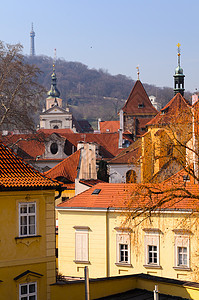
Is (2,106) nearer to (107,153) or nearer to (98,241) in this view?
(98,241)

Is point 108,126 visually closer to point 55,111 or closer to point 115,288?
A: point 55,111

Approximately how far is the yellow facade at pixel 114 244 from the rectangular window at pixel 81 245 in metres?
0.15

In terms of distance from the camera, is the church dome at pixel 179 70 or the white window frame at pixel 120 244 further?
the church dome at pixel 179 70

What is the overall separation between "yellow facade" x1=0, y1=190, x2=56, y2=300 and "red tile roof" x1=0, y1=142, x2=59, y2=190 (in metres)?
0.23

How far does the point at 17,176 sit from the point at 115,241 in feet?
31.2

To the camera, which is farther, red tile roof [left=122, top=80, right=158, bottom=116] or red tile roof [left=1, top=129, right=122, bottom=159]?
red tile roof [left=122, top=80, right=158, bottom=116]

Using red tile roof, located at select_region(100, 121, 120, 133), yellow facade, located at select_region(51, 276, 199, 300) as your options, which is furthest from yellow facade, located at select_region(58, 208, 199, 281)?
red tile roof, located at select_region(100, 121, 120, 133)

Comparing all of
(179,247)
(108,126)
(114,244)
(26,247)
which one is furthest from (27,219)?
(108,126)

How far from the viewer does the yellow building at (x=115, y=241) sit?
2327 centimetres

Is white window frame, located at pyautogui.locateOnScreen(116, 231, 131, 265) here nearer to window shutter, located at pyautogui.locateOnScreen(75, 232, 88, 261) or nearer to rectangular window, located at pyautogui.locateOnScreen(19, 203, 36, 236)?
window shutter, located at pyautogui.locateOnScreen(75, 232, 88, 261)

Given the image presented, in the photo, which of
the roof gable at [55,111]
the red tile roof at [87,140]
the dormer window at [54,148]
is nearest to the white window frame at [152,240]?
the dormer window at [54,148]

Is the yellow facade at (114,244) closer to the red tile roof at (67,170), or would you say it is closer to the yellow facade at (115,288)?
the yellow facade at (115,288)

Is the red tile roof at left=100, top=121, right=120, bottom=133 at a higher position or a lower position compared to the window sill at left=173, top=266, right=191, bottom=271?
higher

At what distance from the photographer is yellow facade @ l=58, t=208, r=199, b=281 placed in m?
23.3
